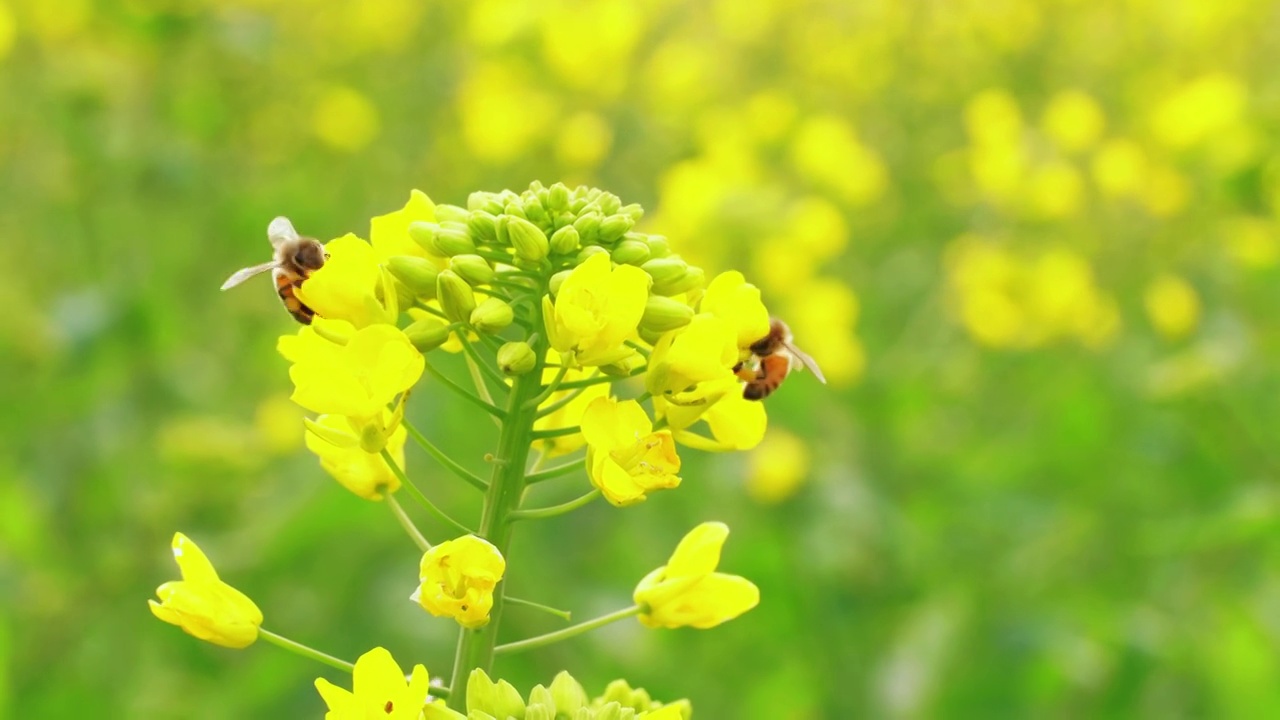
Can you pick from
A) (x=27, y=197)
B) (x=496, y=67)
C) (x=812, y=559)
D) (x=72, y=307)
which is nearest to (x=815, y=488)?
(x=812, y=559)

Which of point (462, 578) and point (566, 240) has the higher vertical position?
point (566, 240)

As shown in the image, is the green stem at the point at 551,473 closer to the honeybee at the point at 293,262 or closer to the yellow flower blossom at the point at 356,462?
the yellow flower blossom at the point at 356,462

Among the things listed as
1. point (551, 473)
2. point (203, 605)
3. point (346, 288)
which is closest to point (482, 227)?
point (346, 288)

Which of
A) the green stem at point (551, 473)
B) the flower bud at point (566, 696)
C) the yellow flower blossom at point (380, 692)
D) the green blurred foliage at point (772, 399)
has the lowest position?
the green blurred foliage at point (772, 399)

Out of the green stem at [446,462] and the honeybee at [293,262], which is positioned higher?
the honeybee at [293,262]

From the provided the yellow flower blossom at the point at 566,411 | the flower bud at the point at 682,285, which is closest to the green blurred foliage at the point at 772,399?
the yellow flower blossom at the point at 566,411

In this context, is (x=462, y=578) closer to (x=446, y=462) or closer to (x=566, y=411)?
(x=446, y=462)

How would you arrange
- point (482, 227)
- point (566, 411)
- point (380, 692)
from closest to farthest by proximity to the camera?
1. point (380, 692)
2. point (482, 227)
3. point (566, 411)

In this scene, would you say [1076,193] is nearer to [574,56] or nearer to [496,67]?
[574,56]
